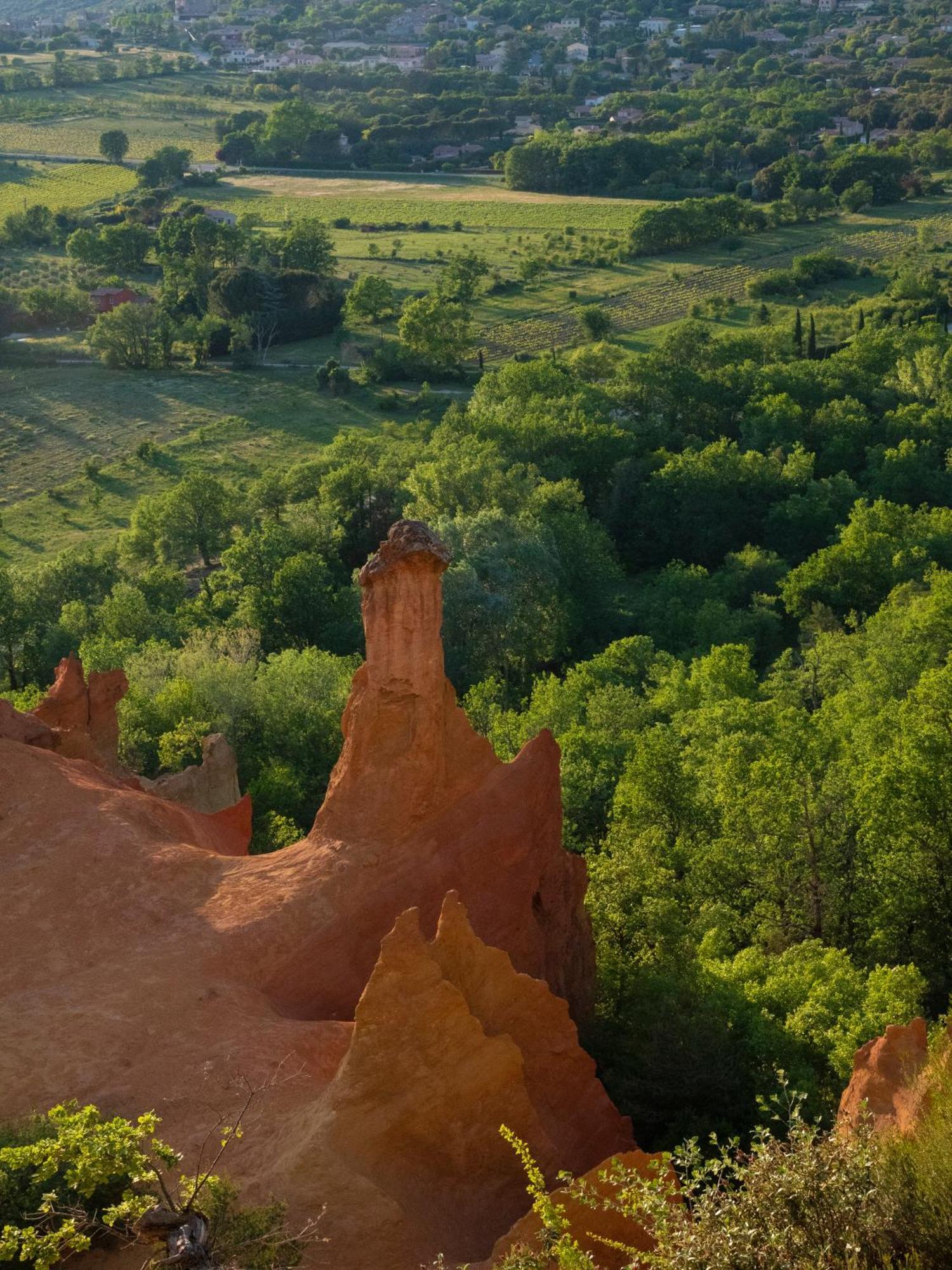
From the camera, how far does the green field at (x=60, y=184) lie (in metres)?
173

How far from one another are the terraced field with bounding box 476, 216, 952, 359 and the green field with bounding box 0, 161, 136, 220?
7203cm

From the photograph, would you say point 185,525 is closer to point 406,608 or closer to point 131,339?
point 131,339

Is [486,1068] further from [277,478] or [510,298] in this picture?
[510,298]

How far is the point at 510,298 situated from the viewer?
436 feet

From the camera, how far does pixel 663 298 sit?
130000mm

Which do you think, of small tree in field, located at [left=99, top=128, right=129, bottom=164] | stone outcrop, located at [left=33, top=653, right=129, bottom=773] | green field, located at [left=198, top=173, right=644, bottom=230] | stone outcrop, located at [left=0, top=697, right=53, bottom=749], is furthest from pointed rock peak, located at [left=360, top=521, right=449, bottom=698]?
small tree in field, located at [left=99, top=128, right=129, bottom=164]

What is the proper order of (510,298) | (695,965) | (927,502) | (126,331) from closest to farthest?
(695,965)
(927,502)
(126,331)
(510,298)

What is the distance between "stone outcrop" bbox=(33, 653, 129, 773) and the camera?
37188 millimetres

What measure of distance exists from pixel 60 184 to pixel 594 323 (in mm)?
97969

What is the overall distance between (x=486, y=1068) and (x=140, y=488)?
75.9m

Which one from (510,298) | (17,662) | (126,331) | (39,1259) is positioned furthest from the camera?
(510,298)

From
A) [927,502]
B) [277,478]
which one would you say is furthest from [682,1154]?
[277,478]

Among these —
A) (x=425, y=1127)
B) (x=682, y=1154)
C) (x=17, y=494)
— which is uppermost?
(x=682, y=1154)

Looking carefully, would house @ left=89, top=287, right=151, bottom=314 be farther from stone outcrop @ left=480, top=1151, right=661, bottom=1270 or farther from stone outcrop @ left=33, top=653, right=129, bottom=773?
stone outcrop @ left=480, top=1151, right=661, bottom=1270
